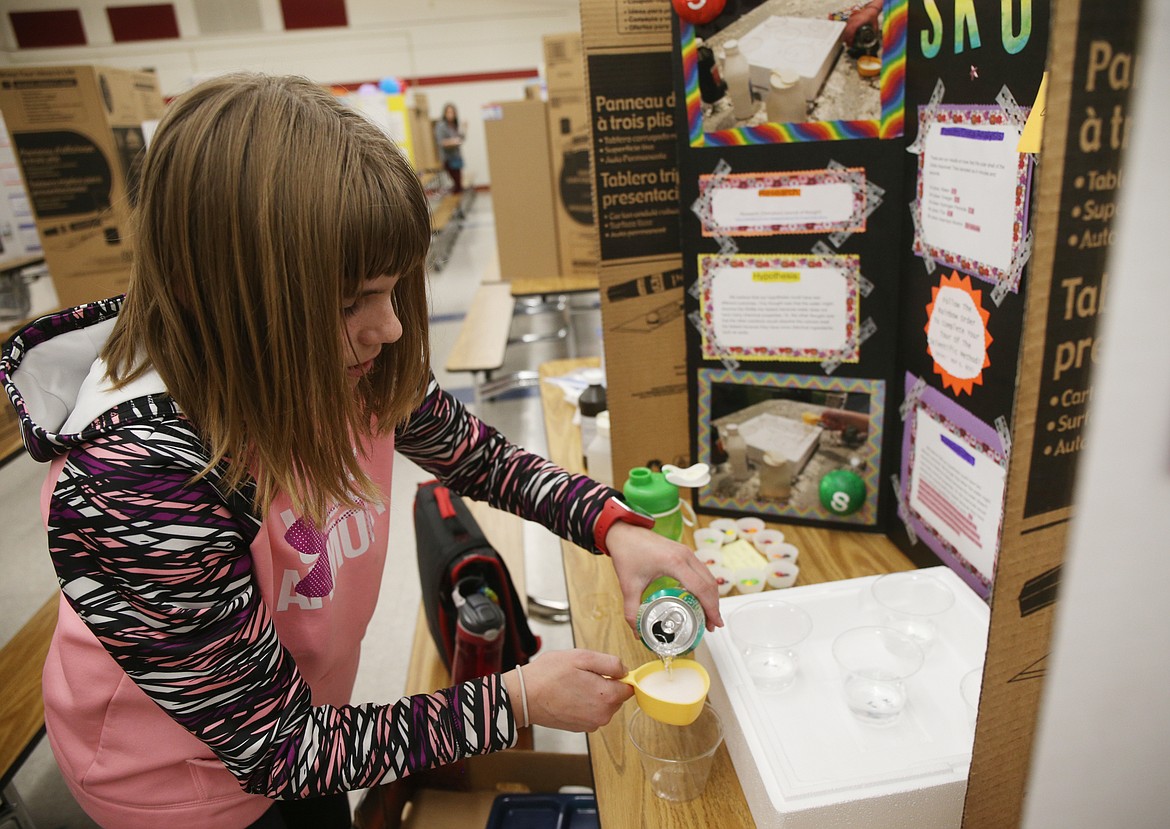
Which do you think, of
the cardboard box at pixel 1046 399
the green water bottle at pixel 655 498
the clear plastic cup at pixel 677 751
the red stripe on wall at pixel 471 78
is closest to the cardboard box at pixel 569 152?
the green water bottle at pixel 655 498

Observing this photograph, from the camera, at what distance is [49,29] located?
499 inches

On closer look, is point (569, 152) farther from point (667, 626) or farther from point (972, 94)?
point (667, 626)

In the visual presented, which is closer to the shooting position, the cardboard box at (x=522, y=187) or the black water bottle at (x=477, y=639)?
the black water bottle at (x=477, y=639)

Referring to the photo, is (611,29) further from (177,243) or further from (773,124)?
(177,243)

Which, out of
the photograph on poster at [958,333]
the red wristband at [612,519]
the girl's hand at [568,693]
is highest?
the photograph on poster at [958,333]

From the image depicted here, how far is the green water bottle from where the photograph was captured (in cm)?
131

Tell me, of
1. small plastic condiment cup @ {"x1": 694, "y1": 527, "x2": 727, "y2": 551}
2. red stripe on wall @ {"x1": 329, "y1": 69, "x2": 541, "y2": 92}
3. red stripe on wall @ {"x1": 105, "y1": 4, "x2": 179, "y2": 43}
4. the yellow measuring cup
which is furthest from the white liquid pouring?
red stripe on wall @ {"x1": 105, "y1": 4, "x2": 179, "y2": 43}

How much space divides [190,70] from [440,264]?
803cm

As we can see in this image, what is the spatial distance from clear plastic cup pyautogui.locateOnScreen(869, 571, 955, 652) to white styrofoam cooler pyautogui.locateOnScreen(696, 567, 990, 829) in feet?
0.04

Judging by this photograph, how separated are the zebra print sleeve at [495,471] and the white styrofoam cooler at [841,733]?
10.2 inches

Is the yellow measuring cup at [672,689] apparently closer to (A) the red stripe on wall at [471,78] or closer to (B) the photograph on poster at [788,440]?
(B) the photograph on poster at [788,440]

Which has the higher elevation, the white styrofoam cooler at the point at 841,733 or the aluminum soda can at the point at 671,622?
the aluminum soda can at the point at 671,622

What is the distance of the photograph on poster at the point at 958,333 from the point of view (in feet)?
3.42

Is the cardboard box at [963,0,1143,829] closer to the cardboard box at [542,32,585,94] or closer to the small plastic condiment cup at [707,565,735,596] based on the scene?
the small plastic condiment cup at [707,565,735,596]
